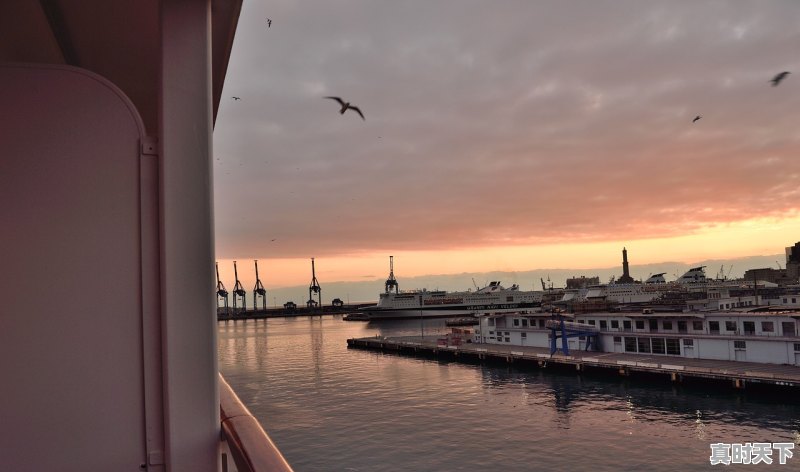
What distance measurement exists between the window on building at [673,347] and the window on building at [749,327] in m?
3.52

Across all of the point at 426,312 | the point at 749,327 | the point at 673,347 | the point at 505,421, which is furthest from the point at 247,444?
the point at 426,312

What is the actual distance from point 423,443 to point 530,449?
10.3 ft

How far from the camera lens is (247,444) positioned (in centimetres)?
118

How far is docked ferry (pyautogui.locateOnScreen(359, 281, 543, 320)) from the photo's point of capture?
8856 cm

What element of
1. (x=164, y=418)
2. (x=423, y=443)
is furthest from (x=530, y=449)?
(x=164, y=418)

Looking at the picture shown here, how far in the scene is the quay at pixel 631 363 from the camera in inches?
850

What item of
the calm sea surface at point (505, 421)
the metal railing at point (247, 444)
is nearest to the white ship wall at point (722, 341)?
the calm sea surface at point (505, 421)

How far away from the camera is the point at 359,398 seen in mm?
24344

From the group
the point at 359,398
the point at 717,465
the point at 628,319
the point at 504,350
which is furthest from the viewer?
the point at 504,350

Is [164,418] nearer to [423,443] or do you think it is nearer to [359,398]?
[423,443]

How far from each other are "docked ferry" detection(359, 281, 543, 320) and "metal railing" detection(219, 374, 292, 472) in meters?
85.8
